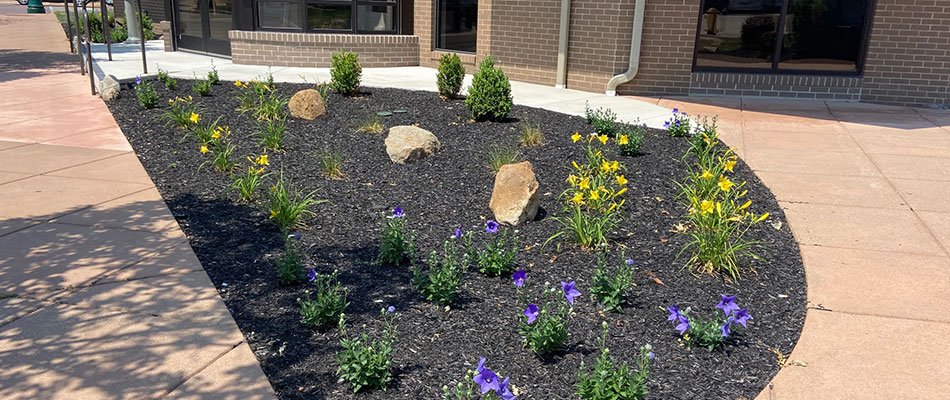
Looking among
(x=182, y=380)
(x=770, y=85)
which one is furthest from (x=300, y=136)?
(x=770, y=85)

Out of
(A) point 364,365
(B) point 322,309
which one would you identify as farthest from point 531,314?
(B) point 322,309

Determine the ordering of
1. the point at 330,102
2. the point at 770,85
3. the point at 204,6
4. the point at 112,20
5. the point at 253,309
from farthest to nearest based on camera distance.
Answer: the point at 112,20 → the point at 204,6 → the point at 770,85 → the point at 330,102 → the point at 253,309

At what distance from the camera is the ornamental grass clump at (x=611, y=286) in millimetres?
3943

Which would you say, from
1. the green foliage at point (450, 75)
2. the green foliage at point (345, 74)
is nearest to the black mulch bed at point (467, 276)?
the green foliage at point (450, 75)

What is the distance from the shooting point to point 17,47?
57.3ft

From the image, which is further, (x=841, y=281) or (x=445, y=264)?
(x=841, y=281)

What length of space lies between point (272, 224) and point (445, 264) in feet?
5.66

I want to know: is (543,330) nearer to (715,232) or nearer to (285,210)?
(715,232)

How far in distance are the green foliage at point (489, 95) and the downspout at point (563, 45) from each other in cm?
318

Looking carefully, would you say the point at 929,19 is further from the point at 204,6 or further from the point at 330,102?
the point at 204,6

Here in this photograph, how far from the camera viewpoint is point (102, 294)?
4.02 m

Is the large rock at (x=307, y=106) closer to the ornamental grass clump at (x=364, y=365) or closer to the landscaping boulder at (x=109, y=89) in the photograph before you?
the landscaping boulder at (x=109, y=89)

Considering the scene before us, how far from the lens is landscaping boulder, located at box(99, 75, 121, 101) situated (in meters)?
9.64

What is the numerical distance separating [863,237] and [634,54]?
18.9 ft
